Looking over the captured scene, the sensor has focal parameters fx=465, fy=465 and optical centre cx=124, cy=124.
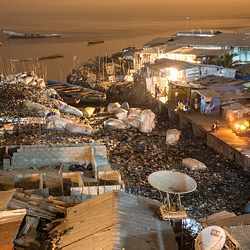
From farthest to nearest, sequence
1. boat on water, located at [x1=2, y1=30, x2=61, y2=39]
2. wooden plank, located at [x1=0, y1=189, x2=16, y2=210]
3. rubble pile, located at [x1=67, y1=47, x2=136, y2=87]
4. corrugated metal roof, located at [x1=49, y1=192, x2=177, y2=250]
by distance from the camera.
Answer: boat on water, located at [x1=2, y1=30, x2=61, y2=39] → rubble pile, located at [x1=67, y1=47, x2=136, y2=87] → wooden plank, located at [x1=0, y1=189, x2=16, y2=210] → corrugated metal roof, located at [x1=49, y1=192, x2=177, y2=250]

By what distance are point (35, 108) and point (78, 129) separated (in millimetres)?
4332

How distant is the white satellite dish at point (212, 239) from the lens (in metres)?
7.73

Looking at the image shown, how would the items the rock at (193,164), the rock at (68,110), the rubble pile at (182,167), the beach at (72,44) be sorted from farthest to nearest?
the beach at (72,44) < the rock at (68,110) < the rock at (193,164) < the rubble pile at (182,167)

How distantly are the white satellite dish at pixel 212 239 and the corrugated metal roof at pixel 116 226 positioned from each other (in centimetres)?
162

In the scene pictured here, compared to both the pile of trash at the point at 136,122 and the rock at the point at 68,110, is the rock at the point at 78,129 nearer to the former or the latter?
the pile of trash at the point at 136,122

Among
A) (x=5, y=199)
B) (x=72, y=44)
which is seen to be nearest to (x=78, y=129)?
(x=5, y=199)

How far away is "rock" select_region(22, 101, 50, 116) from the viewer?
2688cm

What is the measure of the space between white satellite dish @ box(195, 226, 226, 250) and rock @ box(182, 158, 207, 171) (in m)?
11.9

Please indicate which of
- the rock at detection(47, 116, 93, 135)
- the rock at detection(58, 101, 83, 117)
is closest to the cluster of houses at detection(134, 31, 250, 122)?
the rock at detection(58, 101, 83, 117)

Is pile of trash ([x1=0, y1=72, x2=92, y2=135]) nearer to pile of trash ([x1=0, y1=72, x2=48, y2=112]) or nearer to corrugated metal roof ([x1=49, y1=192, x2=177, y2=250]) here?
pile of trash ([x1=0, y1=72, x2=48, y2=112])

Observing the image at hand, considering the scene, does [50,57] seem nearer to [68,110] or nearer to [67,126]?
[68,110]

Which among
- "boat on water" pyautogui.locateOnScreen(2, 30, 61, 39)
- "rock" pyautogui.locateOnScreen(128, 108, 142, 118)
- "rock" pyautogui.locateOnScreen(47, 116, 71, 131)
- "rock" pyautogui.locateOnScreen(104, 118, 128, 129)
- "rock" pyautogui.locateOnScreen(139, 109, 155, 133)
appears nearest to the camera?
"rock" pyautogui.locateOnScreen(47, 116, 71, 131)

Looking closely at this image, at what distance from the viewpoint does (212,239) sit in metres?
7.77

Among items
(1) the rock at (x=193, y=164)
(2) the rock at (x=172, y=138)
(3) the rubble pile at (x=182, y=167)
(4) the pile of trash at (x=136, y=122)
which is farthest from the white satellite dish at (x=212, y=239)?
(4) the pile of trash at (x=136, y=122)
